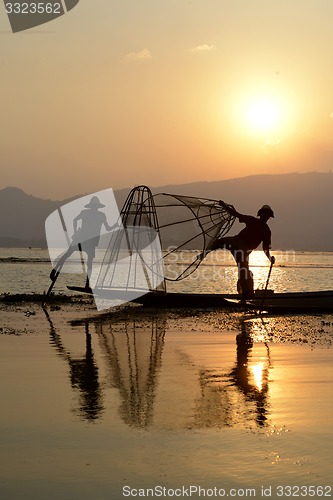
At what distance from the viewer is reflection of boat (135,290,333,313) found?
21188mm

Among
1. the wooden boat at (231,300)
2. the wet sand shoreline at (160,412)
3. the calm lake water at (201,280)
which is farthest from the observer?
the calm lake water at (201,280)

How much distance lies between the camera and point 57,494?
218 inches

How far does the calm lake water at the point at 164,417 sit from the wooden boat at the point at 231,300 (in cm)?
614

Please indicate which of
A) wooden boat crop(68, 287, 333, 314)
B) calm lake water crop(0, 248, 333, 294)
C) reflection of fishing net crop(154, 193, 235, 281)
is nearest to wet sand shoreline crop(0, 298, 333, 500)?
wooden boat crop(68, 287, 333, 314)

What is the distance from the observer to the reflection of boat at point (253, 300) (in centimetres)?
2119

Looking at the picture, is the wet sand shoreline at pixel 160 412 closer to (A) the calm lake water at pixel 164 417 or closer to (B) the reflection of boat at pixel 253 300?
(A) the calm lake water at pixel 164 417

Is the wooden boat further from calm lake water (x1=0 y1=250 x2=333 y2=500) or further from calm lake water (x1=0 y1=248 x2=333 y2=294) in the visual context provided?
calm lake water (x1=0 y1=250 x2=333 y2=500)

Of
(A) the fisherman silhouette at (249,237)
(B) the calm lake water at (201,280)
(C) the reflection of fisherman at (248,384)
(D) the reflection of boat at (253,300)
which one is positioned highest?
(A) the fisherman silhouette at (249,237)

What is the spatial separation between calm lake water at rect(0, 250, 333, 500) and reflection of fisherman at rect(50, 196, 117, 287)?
731 centimetres

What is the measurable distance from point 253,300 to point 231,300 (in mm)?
733

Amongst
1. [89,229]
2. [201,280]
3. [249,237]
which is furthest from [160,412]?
[201,280]

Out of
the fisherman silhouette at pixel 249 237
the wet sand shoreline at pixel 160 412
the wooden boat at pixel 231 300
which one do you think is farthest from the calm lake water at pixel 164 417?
the wooden boat at pixel 231 300

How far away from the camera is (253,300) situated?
21469mm

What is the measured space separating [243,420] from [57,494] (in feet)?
8.77
